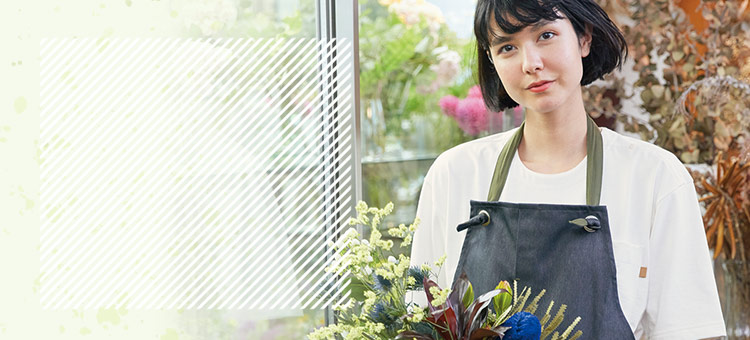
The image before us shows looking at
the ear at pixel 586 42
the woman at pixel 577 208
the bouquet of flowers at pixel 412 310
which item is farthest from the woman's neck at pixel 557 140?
the bouquet of flowers at pixel 412 310

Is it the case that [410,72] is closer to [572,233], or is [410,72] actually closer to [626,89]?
[572,233]

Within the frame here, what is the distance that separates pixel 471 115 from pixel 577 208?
1025 millimetres

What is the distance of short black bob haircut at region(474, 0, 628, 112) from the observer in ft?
4.56

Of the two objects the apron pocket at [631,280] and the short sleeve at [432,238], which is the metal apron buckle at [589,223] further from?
the short sleeve at [432,238]

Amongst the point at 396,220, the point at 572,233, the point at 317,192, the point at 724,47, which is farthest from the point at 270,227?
the point at 724,47

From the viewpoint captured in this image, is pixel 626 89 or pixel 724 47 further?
pixel 626 89

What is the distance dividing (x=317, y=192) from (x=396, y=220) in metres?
0.32

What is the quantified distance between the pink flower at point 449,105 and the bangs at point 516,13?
34.8 inches

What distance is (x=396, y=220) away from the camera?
7.41ft

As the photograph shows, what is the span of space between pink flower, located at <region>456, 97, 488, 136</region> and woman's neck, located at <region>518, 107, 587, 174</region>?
2.79 ft

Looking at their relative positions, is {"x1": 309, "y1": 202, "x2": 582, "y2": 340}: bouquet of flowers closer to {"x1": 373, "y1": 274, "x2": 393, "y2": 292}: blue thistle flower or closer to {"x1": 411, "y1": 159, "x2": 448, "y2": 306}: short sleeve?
{"x1": 373, "y1": 274, "x2": 393, "y2": 292}: blue thistle flower

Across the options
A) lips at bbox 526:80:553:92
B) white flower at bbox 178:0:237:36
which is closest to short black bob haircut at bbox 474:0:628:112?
lips at bbox 526:80:553:92

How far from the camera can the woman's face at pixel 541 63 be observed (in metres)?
1.39

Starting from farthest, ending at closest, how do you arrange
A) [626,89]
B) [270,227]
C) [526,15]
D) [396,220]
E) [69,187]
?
[626,89], [396,220], [270,227], [69,187], [526,15]
